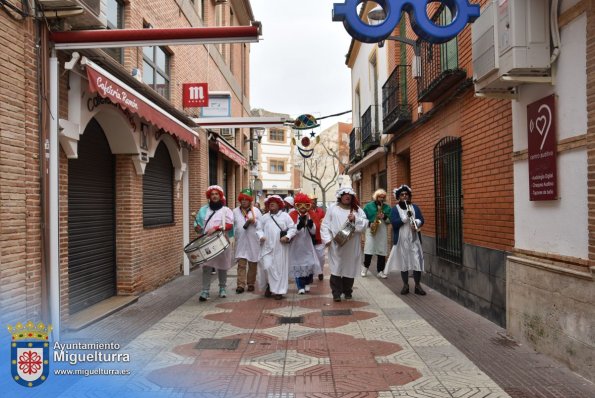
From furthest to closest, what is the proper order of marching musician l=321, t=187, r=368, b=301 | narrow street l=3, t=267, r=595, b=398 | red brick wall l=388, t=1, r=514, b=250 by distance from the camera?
marching musician l=321, t=187, r=368, b=301 < red brick wall l=388, t=1, r=514, b=250 < narrow street l=3, t=267, r=595, b=398

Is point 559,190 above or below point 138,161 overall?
below

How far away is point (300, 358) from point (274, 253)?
11.9 ft

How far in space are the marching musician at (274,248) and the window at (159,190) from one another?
232 cm

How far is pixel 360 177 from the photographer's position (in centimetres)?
2264

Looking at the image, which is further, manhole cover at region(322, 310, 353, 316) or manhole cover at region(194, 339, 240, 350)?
manhole cover at region(322, 310, 353, 316)

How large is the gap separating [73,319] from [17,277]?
1804 millimetres

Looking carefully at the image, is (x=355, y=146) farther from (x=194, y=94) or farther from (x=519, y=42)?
(x=519, y=42)

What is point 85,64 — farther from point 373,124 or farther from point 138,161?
point 373,124

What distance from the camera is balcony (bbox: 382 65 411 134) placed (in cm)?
1202

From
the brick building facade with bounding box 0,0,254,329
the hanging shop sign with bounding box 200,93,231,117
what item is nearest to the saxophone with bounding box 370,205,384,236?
the brick building facade with bounding box 0,0,254,329

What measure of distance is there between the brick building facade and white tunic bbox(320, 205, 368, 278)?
10.4 feet

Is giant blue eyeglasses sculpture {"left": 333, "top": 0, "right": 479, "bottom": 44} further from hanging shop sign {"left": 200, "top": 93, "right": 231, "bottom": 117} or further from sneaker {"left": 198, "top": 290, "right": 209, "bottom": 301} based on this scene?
hanging shop sign {"left": 200, "top": 93, "right": 231, "bottom": 117}

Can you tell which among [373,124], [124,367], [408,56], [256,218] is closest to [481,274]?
[256,218]

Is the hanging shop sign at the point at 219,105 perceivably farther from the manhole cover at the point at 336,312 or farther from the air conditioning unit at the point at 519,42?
the air conditioning unit at the point at 519,42
